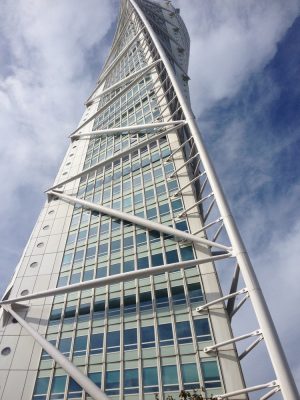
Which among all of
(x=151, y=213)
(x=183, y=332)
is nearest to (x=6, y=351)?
(x=183, y=332)

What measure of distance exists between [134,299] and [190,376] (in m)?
7.62

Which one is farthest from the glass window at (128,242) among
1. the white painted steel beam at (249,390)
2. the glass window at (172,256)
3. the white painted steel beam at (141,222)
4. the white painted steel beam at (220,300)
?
the white painted steel beam at (249,390)

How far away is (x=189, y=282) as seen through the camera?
27.0 m

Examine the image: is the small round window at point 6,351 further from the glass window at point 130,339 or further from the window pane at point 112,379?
the glass window at point 130,339

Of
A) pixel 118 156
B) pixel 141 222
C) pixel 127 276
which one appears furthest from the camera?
pixel 118 156

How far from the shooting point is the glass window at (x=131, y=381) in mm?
22656

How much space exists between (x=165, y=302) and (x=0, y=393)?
1325cm

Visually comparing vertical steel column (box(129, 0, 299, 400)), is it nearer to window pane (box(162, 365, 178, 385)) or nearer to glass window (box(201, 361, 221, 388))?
glass window (box(201, 361, 221, 388))

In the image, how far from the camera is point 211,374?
2162cm

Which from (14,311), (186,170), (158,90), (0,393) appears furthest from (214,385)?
(158,90)

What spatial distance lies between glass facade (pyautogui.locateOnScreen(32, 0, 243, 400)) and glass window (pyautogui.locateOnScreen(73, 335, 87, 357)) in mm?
74

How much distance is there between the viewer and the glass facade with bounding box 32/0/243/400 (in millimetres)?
23094

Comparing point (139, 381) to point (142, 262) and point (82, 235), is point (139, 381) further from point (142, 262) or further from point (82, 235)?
point (82, 235)

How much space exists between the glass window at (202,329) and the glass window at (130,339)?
4.65m
